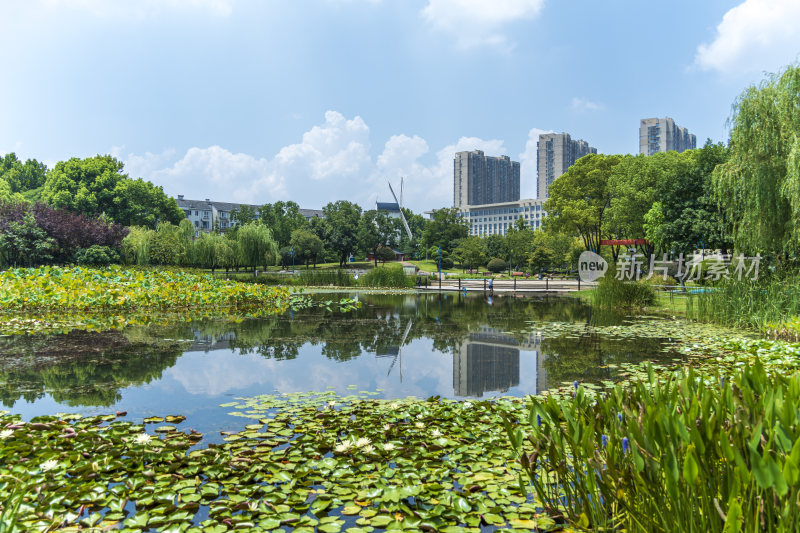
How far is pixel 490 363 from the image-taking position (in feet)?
26.1

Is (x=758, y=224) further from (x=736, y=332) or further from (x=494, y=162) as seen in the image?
(x=494, y=162)

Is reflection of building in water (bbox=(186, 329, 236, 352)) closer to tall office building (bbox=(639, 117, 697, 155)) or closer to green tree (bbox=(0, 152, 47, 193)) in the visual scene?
green tree (bbox=(0, 152, 47, 193))

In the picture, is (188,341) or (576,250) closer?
(188,341)

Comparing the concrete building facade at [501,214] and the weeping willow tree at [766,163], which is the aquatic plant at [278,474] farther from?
the concrete building facade at [501,214]

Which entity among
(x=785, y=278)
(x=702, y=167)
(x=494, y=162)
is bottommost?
(x=785, y=278)

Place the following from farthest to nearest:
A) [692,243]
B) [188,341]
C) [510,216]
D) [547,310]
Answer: [510,216] < [692,243] < [547,310] < [188,341]

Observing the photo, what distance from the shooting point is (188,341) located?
32.0ft

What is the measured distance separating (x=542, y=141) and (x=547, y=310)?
395ft

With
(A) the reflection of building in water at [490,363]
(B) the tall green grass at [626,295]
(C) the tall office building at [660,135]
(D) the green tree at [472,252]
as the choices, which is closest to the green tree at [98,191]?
(D) the green tree at [472,252]

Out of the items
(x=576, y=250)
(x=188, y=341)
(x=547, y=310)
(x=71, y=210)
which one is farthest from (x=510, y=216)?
(x=188, y=341)

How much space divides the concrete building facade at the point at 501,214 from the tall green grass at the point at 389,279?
3546 inches

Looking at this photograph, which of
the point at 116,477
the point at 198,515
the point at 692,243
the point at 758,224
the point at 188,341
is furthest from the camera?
the point at 692,243

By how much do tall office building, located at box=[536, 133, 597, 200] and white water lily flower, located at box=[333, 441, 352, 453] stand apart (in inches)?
4680

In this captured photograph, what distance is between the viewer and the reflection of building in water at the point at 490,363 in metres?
6.44
